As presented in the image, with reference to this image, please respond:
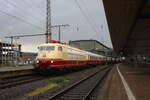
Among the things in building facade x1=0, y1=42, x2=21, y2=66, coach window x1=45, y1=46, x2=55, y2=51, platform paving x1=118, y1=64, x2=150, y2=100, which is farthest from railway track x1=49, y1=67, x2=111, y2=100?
building facade x1=0, y1=42, x2=21, y2=66

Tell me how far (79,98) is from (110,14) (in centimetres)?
842

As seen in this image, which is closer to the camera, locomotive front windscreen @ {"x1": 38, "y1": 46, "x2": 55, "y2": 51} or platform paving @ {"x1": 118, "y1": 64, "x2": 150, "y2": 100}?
platform paving @ {"x1": 118, "y1": 64, "x2": 150, "y2": 100}

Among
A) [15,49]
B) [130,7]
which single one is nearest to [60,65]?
[130,7]

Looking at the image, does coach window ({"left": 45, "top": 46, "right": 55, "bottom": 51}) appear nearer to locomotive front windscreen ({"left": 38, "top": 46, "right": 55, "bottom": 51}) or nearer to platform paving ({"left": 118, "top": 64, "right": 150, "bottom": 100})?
locomotive front windscreen ({"left": 38, "top": 46, "right": 55, "bottom": 51})

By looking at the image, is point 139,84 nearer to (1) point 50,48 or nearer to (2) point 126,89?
(2) point 126,89

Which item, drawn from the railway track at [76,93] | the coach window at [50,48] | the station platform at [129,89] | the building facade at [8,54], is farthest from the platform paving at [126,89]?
the building facade at [8,54]

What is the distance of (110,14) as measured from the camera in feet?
55.2

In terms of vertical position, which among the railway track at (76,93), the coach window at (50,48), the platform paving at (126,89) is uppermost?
the coach window at (50,48)

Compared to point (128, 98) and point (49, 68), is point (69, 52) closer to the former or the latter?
point (49, 68)

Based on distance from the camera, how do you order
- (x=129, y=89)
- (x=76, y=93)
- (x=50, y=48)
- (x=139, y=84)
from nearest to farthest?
(x=76, y=93) < (x=129, y=89) < (x=139, y=84) < (x=50, y=48)

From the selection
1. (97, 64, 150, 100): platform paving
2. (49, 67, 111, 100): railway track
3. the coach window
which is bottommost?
(97, 64, 150, 100): platform paving

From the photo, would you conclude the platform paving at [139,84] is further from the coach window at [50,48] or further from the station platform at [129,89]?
the coach window at [50,48]

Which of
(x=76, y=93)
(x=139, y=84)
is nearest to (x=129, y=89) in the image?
(x=139, y=84)

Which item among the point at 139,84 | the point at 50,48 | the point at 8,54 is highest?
the point at 8,54
